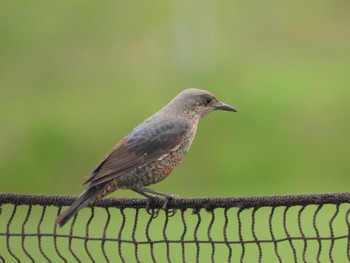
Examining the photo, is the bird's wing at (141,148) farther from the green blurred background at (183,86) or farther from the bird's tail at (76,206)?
the green blurred background at (183,86)

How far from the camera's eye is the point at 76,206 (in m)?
6.23

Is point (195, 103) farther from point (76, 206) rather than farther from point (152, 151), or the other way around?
point (76, 206)

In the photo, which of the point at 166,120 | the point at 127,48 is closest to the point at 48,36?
the point at 127,48

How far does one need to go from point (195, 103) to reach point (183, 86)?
13.2m

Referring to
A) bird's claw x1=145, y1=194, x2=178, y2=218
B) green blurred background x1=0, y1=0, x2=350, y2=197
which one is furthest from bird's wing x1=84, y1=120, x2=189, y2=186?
green blurred background x1=0, y1=0, x2=350, y2=197

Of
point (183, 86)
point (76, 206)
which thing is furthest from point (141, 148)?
point (183, 86)

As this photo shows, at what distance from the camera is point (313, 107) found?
61.6ft

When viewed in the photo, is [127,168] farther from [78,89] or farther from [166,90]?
[78,89]

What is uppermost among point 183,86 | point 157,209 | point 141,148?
point 141,148

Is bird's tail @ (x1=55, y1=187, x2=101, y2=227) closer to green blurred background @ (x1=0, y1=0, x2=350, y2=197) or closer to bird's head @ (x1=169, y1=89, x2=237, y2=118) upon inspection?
bird's head @ (x1=169, y1=89, x2=237, y2=118)

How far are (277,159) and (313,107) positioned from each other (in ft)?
4.85

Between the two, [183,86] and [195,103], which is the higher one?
[195,103]

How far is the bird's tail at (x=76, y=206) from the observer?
6.20 metres

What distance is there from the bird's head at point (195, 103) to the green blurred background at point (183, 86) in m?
7.45
